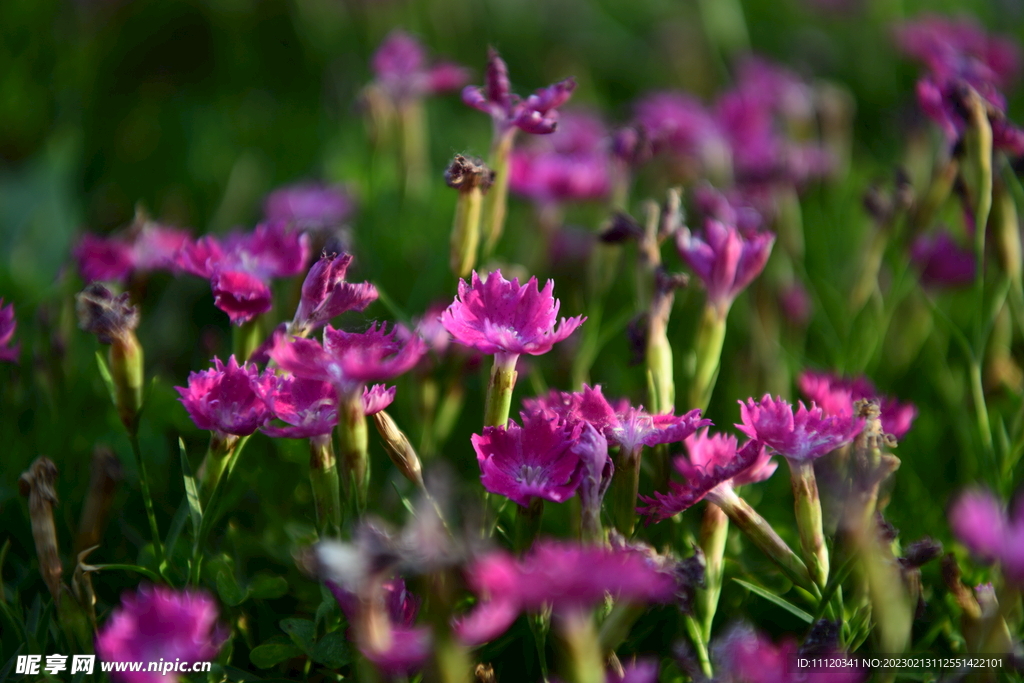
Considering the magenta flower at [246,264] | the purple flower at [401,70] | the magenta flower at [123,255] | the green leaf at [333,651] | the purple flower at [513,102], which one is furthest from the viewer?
the purple flower at [401,70]

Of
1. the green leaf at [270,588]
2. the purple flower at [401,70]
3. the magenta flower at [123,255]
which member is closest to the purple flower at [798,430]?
the green leaf at [270,588]

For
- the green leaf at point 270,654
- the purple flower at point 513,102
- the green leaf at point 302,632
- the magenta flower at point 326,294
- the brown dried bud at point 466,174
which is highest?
the purple flower at point 513,102

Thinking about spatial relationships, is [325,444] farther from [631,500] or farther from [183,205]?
[183,205]

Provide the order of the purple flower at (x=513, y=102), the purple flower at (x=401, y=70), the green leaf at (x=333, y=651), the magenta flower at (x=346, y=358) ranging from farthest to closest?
the purple flower at (x=401, y=70) < the purple flower at (x=513, y=102) < the green leaf at (x=333, y=651) < the magenta flower at (x=346, y=358)

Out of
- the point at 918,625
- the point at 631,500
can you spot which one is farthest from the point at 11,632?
the point at 918,625

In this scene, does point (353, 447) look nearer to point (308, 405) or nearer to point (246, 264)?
point (308, 405)

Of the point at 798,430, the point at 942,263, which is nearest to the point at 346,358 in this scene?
the point at 798,430

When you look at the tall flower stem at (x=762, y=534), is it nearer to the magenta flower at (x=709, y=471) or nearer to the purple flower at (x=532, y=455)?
the magenta flower at (x=709, y=471)
